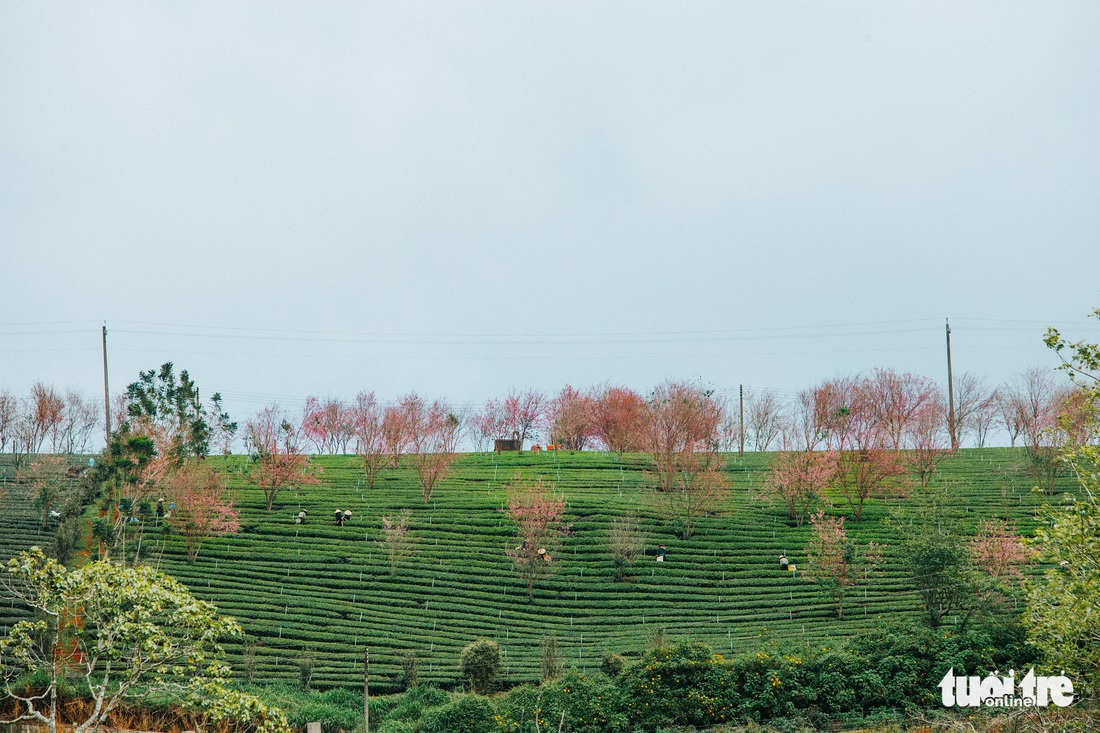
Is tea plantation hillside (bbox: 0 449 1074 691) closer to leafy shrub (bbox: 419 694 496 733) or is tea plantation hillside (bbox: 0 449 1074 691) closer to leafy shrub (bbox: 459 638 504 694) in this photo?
leafy shrub (bbox: 459 638 504 694)

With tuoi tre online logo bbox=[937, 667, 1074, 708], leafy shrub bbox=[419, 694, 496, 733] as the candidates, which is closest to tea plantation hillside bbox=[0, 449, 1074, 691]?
leafy shrub bbox=[419, 694, 496, 733]

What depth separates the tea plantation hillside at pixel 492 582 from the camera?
35875 millimetres

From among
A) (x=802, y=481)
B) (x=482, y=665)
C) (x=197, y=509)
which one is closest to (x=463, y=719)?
(x=482, y=665)

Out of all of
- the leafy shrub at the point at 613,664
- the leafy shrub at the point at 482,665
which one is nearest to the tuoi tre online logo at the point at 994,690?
the leafy shrub at the point at 613,664

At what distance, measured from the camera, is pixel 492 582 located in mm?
43406

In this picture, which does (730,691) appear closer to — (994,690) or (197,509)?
(994,690)

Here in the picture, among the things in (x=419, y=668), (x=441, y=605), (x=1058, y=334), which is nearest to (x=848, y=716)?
(x=1058, y=334)

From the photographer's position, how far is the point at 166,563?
1719 inches

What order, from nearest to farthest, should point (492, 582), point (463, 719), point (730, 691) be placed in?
point (463, 719)
point (730, 691)
point (492, 582)

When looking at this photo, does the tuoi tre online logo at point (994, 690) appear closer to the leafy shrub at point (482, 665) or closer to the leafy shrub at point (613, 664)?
the leafy shrub at point (613, 664)

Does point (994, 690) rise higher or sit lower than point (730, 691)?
higher

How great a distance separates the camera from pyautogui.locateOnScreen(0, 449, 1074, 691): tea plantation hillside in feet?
118

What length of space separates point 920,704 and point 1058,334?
519 inches

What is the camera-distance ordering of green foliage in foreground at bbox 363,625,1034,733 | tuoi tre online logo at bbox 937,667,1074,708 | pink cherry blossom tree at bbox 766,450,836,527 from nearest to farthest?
tuoi tre online logo at bbox 937,667,1074,708 → green foliage in foreground at bbox 363,625,1034,733 → pink cherry blossom tree at bbox 766,450,836,527
